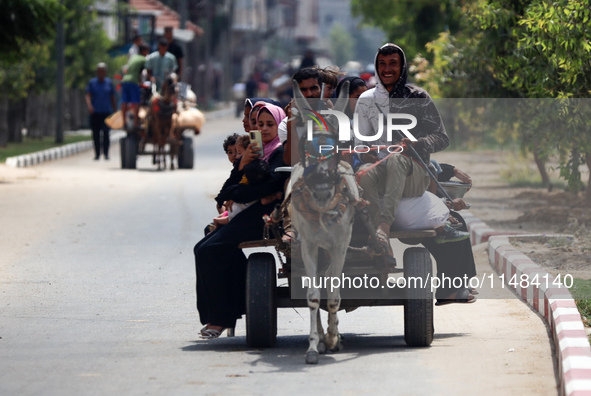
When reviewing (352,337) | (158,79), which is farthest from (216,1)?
(352,337)

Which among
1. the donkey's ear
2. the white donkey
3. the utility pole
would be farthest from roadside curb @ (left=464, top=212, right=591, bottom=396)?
the utility pole

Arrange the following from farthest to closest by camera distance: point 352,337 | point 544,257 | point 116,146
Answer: point 116,146 → point 544,257 → point 352,337

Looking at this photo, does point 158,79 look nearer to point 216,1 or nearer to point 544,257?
point 544,257

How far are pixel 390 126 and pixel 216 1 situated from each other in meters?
62.8

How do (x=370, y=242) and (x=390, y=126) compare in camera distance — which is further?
(x=390, y=126)

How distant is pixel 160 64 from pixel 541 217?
9.81 m

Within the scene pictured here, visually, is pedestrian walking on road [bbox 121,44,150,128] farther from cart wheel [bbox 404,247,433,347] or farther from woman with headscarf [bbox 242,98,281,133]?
cart wheel [bbox 404,247,433,347]

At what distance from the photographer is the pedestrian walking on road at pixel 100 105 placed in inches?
1072

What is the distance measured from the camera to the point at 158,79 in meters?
23.5

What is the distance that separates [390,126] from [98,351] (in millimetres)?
2434

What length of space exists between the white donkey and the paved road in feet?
1.80

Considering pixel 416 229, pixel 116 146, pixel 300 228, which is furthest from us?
pixel 116 146

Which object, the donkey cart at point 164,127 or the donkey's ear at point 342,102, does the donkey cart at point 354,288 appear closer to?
the donkey's ear at point 342,102

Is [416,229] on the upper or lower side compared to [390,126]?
lower
